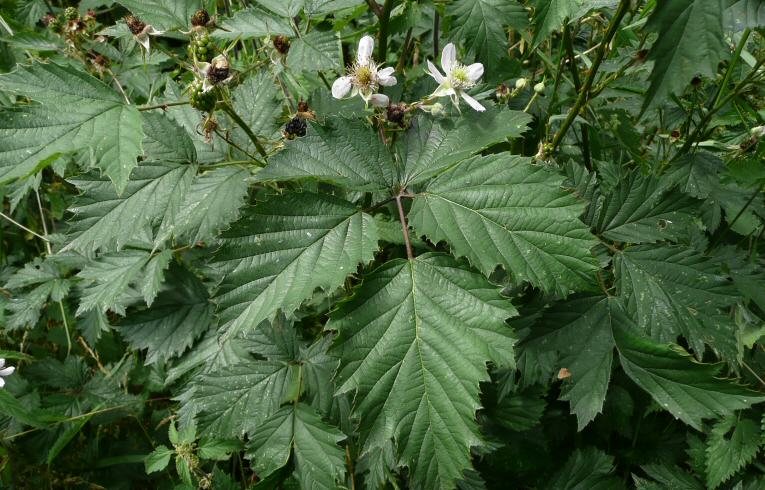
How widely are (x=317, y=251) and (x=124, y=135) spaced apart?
0.50m

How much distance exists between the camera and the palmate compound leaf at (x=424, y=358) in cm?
120

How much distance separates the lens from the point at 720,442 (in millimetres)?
1954

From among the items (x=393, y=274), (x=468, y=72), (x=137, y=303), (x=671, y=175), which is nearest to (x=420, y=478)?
(x=393, y=274)

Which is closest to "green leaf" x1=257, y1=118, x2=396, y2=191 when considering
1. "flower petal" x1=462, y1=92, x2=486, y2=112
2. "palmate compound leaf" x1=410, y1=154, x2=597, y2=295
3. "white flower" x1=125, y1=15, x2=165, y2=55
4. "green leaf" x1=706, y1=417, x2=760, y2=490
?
"palmate compound leaf" x1=410, y1=154, x2=597, y2=295

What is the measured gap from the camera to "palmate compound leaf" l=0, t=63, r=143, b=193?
1220 millimetres

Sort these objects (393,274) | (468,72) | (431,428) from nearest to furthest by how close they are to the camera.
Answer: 1. (431,428)
2. (393,274)
3. (468,72)

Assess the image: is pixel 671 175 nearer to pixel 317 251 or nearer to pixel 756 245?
pixel 756 245

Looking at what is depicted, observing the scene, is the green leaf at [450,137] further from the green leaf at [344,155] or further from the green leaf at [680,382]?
the green leaf at [680,382]

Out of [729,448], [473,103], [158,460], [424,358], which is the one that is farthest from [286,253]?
[729,448]

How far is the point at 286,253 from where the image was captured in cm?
130

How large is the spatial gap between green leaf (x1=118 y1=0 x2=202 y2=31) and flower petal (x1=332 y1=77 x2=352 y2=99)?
473 millimetres

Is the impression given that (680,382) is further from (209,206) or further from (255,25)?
(255,25)

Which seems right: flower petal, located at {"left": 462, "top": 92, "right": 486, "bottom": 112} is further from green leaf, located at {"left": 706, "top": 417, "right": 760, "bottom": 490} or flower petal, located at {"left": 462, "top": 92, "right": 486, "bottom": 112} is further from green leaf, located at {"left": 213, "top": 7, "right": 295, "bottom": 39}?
green leaf, located at {"left": 706, "top": 417, "right": 760, "bottom": 490}

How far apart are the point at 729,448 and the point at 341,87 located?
1.76m
